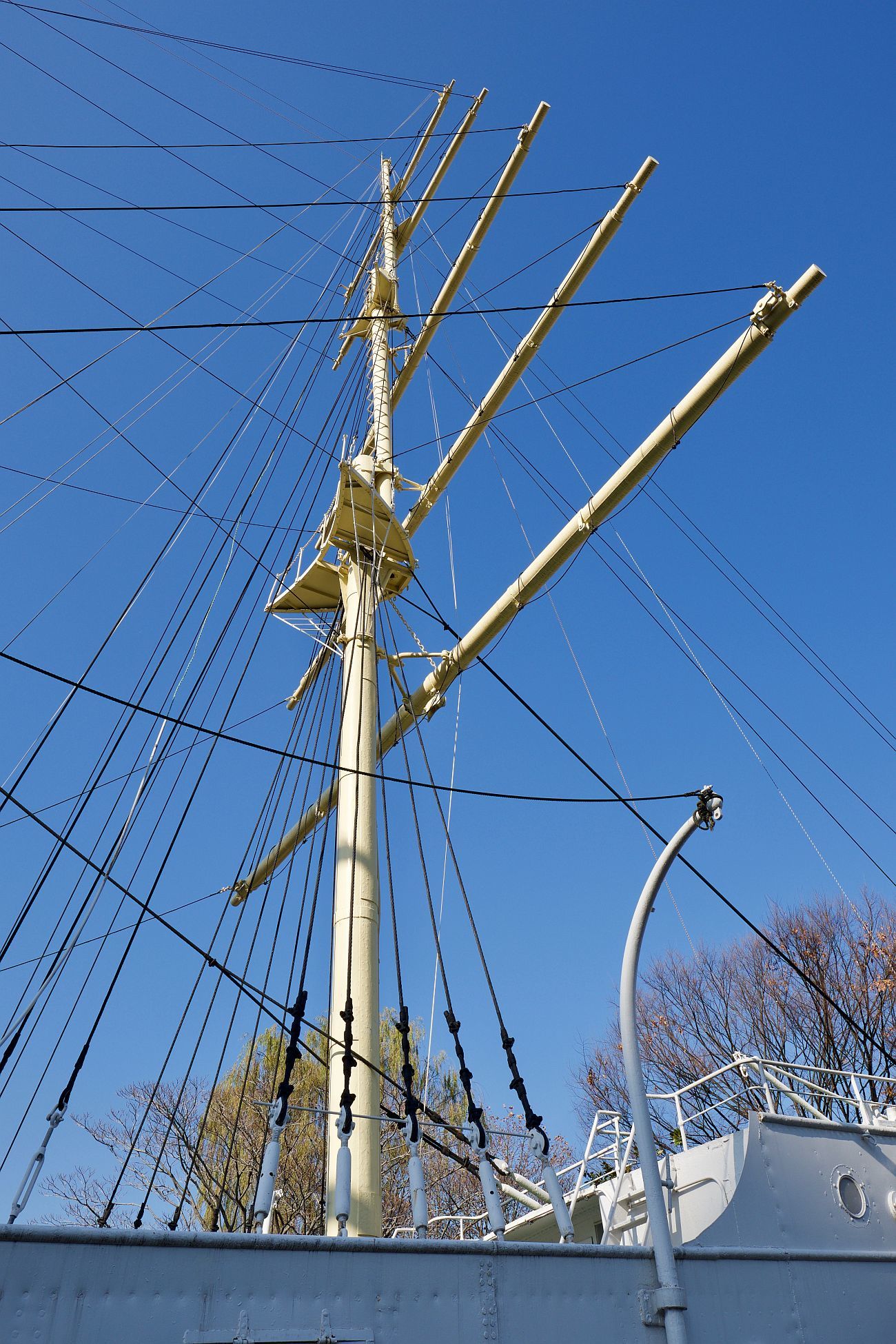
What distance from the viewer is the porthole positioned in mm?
7371

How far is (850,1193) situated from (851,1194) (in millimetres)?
11

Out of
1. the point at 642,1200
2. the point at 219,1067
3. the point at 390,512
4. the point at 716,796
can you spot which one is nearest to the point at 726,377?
the point at 390,512

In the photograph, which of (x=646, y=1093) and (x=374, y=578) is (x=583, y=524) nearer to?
(x=374, y=578)

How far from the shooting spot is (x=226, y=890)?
1338cm

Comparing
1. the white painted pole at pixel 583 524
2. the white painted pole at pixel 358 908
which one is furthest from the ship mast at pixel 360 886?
the white painted pole at pixel 583 524

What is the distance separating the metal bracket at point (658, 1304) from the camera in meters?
5.26

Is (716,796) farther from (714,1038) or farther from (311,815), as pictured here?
(714,1038)

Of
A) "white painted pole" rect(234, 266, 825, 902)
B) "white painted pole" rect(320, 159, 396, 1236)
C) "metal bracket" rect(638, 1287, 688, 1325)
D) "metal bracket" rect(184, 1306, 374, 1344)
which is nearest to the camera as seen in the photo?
"metal bracket" rect(184, 1306, 374, 1344)

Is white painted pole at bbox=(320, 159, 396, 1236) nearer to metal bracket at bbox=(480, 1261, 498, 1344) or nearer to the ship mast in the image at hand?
the ship mast

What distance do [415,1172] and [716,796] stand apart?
3068 millimetres

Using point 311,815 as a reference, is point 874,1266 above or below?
below

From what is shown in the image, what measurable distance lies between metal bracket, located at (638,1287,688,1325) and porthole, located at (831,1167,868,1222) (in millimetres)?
2788

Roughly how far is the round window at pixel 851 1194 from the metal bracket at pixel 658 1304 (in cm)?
280

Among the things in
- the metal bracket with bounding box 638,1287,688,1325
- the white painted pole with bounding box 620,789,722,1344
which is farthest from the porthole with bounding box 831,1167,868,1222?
the metal bracket with bounding box 638,1287,688,1325
